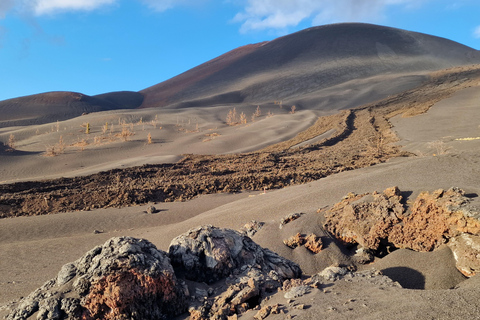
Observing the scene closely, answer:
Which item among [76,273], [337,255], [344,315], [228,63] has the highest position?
[228,63]

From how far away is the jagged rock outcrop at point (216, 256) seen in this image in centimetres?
344

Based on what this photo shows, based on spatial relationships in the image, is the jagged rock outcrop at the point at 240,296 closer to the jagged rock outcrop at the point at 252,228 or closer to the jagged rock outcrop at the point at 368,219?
the jagged rock outcrop at the point at 368,219

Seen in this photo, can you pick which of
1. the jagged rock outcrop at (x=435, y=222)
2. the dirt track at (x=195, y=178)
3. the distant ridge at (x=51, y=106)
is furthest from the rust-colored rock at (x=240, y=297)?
the distant ridge at (x=51, y=106)

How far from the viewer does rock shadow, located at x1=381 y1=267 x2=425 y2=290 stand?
3.45 m

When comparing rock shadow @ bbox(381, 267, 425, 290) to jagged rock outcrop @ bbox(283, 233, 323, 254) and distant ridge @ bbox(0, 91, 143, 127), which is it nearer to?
jagged rock outcrop @ bbox(283, 233, 323, 254)

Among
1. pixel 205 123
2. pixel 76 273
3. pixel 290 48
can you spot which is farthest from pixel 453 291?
pixel 290 48

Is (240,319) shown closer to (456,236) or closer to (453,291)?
(453,291)

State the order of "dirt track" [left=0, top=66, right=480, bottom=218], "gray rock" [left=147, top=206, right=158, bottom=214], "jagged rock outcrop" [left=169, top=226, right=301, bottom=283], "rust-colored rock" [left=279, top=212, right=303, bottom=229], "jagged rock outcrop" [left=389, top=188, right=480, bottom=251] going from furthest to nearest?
1. "dirt track" [left=0, top=66, right=480, bottom=218]
2. "gray rock" [left=147, top=206, right=158, bottom=214]
3. "rust-colored rock" [left=279, top=212, right=303, bottom=229]
4. "jagged rock outcrop" [left=389, top=188, right=480, bottom=251]
5. "jagged rock outcrop" [left=169, top=226, right=301, bottom=283]

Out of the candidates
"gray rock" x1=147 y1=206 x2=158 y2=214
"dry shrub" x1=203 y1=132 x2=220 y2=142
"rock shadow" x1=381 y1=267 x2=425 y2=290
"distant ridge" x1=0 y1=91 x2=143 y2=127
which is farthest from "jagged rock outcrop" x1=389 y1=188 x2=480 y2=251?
"distant ridge" x1=0 y1=91 x2=143 y2=127

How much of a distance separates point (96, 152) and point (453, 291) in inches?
728

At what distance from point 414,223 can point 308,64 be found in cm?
6298

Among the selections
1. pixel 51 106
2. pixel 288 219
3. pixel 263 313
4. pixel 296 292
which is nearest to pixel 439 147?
pixel 288 219

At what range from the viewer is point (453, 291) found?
2576mm

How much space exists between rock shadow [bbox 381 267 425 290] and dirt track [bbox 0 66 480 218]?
22.2 feet
